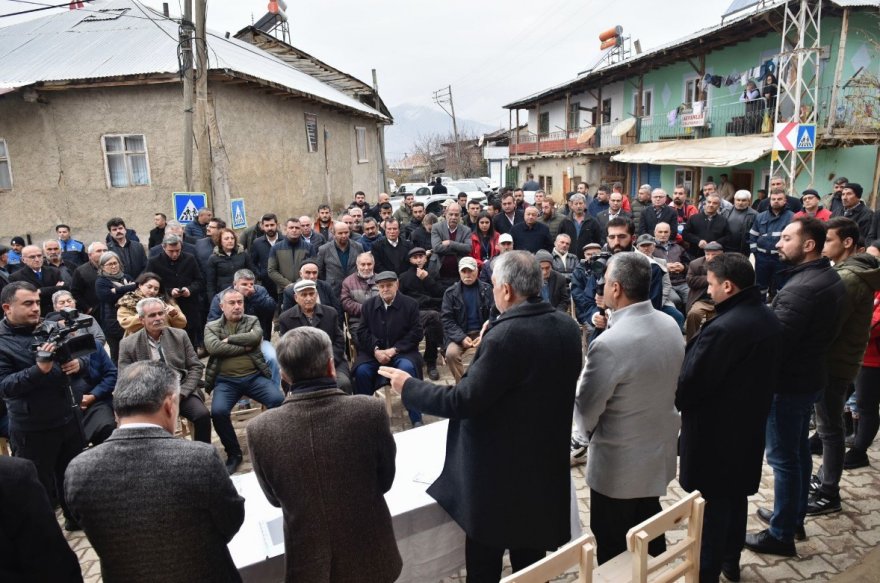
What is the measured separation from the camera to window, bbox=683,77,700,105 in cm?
1978

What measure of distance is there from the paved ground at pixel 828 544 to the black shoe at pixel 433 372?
255 centimetres

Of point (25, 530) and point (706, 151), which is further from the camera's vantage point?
point (706, 151)

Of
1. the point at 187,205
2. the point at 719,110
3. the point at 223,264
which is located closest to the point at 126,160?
the point at 187,205

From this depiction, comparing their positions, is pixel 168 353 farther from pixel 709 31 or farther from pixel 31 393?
pixel 709 31

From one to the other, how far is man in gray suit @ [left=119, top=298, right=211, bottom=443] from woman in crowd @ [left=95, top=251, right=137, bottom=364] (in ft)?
4.91

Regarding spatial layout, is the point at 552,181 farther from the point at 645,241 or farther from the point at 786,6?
the point at 645,241

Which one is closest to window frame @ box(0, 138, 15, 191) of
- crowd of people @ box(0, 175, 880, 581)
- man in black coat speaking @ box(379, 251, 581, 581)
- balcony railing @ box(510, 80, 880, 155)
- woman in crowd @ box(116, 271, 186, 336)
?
woman in crowd @ box(116, 271, 186, 336)

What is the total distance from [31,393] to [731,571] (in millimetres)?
4540

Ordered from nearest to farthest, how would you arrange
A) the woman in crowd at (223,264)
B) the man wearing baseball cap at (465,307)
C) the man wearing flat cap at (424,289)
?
the man wearing baseball cap at (465,307) → the man wearing flat cap at (424,289) → the woman in crowd at (223,264)

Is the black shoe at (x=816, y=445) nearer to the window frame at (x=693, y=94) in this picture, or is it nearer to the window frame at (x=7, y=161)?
the window frame at (x=7, y=161)

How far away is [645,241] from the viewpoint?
609 centimetres

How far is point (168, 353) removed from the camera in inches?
185

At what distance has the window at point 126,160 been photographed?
1167 cm

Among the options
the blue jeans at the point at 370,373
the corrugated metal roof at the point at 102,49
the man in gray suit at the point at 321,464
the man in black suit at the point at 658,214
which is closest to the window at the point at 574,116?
the corrugated metal roof at the point at 102,49
